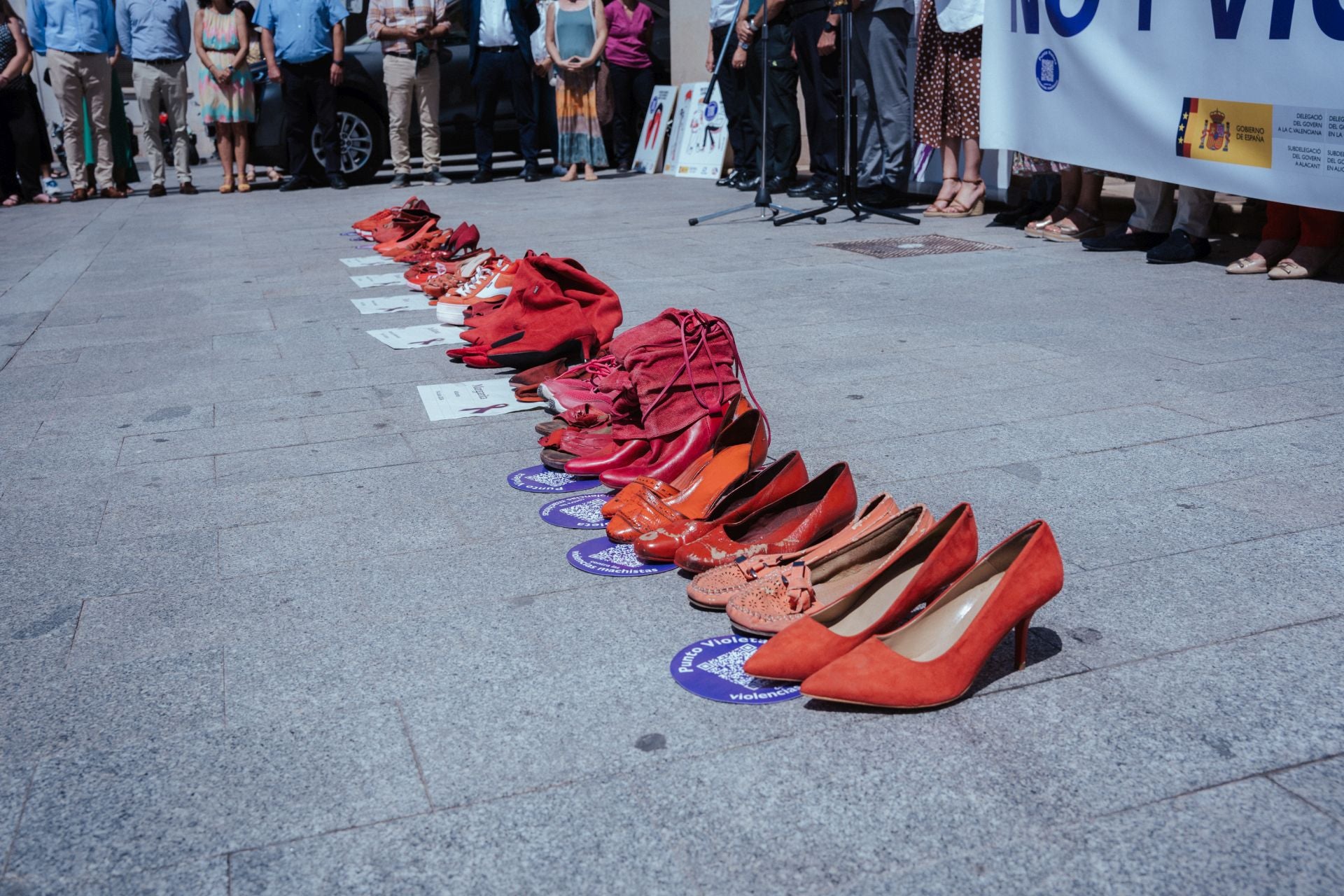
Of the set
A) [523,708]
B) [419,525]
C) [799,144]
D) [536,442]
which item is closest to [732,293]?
[536,442]

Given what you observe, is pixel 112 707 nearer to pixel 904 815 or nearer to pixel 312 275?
pixel 904 815

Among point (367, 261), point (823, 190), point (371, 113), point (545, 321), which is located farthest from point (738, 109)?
point (545, 321)

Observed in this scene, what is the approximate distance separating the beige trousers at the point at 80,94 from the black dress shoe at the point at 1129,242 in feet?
33.3

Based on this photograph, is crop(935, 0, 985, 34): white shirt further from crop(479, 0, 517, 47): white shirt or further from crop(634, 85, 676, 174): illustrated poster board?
crop(634, 85, 676, 174): illustrated poster board

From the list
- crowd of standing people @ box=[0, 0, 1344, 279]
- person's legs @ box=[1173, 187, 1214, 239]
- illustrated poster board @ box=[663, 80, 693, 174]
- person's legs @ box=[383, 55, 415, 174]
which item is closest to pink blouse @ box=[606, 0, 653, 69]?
crowd of standing people @ box=[0, 0, 1344, 279]

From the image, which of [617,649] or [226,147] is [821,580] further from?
[226,147]

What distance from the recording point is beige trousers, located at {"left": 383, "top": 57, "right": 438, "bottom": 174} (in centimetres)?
1281

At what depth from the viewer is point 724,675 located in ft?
7.82

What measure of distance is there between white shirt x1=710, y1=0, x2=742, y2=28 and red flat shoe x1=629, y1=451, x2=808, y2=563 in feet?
29.5

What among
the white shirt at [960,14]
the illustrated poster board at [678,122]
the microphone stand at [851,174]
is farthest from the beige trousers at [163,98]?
the white shirt at [960,14]

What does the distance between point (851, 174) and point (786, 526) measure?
7.02 metres

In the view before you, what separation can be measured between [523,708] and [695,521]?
0.85 m

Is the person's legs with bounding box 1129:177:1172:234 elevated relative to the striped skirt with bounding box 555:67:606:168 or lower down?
lower down

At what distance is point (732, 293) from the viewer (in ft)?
21.3
